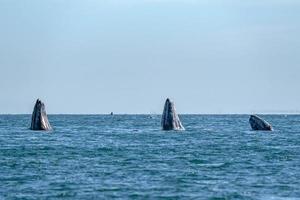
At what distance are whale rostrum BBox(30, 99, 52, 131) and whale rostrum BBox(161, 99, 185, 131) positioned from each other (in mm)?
16758

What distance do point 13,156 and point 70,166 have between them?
12.4m

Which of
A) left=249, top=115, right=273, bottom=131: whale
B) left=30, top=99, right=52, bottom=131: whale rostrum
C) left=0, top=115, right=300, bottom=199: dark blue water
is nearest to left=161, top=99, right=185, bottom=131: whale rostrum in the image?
left=249, top=115, right=273, bottom=131: whale

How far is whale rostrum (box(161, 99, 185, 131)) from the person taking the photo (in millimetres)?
118500

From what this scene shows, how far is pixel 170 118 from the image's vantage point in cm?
12288

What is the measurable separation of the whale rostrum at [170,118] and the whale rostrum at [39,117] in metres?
16.8

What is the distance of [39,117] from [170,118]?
1844cm

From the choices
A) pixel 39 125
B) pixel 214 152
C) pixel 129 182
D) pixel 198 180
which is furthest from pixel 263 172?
pixel 39 125

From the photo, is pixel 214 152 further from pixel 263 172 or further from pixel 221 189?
pixel 221 189

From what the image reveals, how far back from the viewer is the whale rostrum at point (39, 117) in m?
119

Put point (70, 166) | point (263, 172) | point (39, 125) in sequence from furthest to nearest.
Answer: point (39, 125) < point (70, 166) < point (263, 172)

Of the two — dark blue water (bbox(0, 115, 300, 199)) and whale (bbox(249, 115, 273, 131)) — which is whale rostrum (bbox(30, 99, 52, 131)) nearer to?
whale (bbox(249, 115, 273, 131))

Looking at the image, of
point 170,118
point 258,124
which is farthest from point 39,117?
point 258,124

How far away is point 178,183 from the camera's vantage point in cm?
4828

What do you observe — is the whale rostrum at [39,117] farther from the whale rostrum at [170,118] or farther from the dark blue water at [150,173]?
the dark blue water at [150,173]
